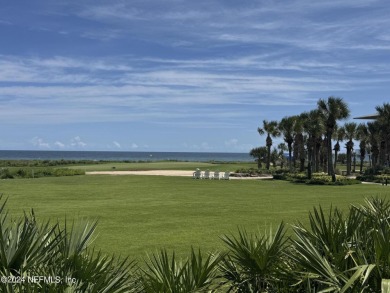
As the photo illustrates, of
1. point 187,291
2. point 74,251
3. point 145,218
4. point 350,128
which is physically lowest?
point 145,218

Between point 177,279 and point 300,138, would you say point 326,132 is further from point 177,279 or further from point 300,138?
point 177,279

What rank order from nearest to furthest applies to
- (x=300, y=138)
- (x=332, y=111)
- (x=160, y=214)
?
(x=160, y=214) → (x=332, y=111) → (x=300, y=138)

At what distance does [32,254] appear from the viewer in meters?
4.55

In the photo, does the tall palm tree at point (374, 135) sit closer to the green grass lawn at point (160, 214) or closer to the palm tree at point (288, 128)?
the palm tree at point (288, 128)

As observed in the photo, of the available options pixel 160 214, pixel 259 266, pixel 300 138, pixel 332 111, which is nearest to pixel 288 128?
pixel 300 138

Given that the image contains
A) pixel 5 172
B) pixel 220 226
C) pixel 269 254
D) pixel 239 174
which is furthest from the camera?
pixel 239 174

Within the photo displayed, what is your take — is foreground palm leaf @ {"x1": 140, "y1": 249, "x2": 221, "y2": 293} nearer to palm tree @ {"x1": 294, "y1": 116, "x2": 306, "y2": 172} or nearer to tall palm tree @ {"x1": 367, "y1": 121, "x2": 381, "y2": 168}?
palm tree @ {"x1": 294, "y1": 116, "x2": 306, "y2": 172}

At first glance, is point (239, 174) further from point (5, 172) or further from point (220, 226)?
point (220, 226)

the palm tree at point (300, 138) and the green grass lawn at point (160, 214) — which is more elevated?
the palm tree at point (300, 138)

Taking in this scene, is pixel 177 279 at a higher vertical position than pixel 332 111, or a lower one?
lower

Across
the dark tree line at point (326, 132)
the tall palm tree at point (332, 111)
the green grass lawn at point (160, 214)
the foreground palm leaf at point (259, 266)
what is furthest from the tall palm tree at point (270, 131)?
the foreground palm leaf at point (259, 266)

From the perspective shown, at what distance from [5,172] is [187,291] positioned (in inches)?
1871

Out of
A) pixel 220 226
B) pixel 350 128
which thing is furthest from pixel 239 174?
pixel 220 226

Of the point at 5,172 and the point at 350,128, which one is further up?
the point at 350,128
